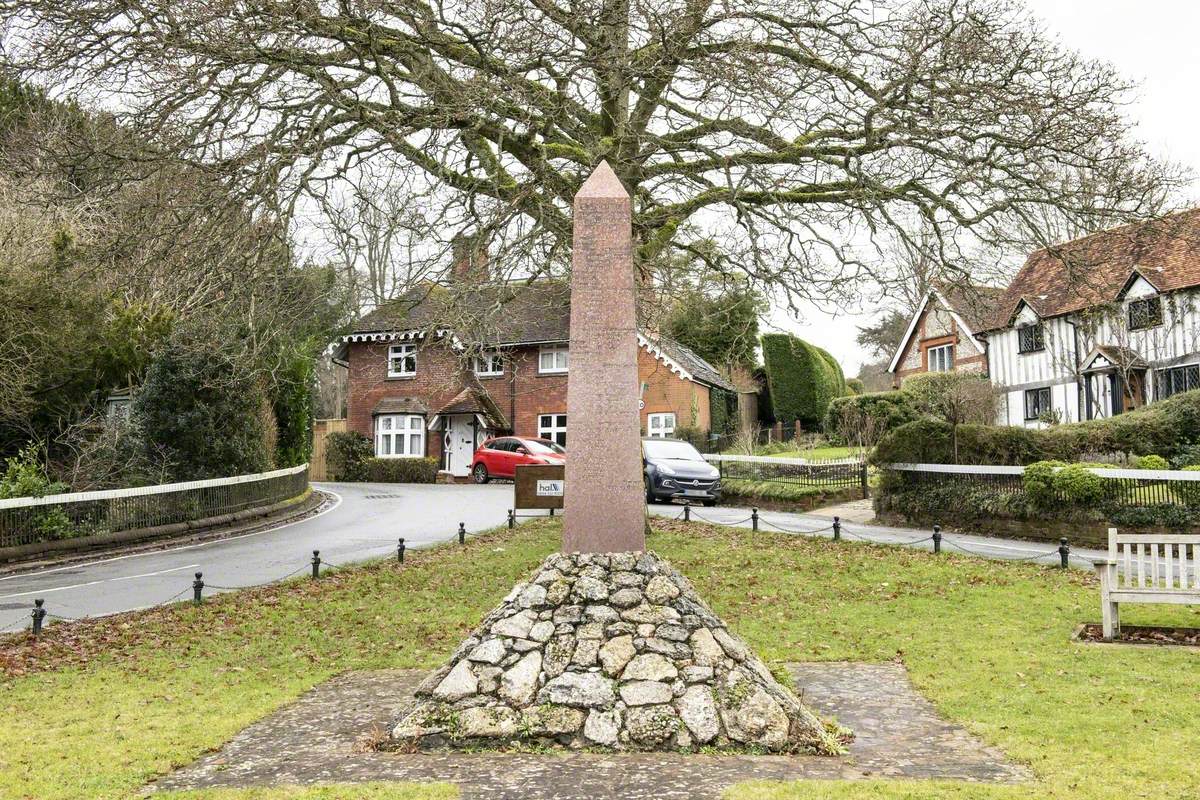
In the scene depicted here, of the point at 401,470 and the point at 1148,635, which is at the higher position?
the point at 401,470

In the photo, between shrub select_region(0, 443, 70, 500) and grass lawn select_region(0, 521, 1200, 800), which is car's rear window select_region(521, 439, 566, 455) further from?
shrub select_region(0, 443, 70, 500)

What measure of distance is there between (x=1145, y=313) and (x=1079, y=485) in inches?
523

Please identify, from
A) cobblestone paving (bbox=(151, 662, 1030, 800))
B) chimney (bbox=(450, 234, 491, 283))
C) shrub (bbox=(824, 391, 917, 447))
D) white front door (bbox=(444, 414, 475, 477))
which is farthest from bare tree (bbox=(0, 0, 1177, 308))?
white front door (bbox=(444, 414, 475, 477))

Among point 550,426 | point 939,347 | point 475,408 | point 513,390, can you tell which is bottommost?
point 550,426

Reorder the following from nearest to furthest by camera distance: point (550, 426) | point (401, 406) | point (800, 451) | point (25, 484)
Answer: point (25, 484)
point (800, 451)
point (550, 426)
point (401, 406)

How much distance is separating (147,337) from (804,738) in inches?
878

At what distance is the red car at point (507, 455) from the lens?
32281mm

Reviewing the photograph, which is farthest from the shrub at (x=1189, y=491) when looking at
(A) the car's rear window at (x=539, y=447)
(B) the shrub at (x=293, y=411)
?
(B) the shrub at (x=293, y=411)

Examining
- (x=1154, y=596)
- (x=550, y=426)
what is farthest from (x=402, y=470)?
(x=1154, y=596)

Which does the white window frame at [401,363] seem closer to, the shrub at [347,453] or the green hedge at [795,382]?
the shrub at [347,453]

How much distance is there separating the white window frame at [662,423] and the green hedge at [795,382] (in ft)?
23.3

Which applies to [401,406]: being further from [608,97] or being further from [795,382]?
[608,97]

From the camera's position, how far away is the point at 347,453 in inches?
1606

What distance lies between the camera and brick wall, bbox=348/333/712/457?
3741 cm
